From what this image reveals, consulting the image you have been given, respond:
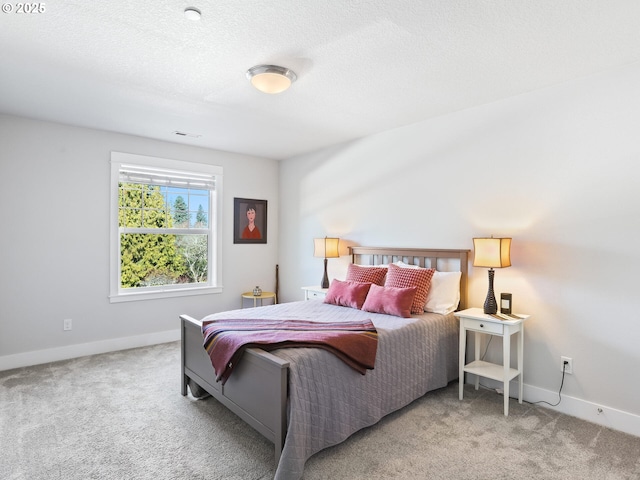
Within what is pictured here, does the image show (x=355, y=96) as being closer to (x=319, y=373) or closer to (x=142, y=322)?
(x=319, y=373)

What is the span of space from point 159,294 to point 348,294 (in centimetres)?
250

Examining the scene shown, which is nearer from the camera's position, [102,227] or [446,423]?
[446,423]

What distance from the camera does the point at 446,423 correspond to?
2.61 m

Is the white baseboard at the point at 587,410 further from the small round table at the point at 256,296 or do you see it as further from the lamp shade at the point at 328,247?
the small round table at the point at 256,296

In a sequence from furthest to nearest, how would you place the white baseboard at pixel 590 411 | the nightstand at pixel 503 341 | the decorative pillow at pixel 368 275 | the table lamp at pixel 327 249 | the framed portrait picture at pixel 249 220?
the framed portrait picture at pixel 249 220 → the table lamp at pixel 327 249 → the decorative pillow at pixel 368 275 → the nightstand at pixel 503 341 → the white baseboard at pixel 590 411

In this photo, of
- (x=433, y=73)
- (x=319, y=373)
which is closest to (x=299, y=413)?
(x=319, y=373)

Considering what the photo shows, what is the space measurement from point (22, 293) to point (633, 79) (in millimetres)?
5532

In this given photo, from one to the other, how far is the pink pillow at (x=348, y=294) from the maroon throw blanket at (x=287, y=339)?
2.29ft

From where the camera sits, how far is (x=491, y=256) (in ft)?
9.59

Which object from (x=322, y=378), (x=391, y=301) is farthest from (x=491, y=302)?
(x=322, y=378)

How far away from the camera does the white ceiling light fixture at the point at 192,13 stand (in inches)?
76.8

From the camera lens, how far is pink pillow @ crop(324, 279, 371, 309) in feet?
11.4

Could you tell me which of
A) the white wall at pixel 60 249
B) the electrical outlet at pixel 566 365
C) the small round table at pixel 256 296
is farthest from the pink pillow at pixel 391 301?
the white wall at pixel 60 249

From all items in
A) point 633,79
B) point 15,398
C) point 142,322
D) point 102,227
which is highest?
point 633,79
